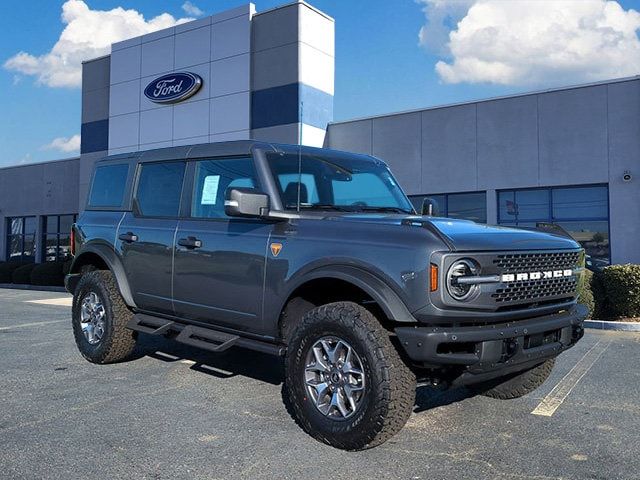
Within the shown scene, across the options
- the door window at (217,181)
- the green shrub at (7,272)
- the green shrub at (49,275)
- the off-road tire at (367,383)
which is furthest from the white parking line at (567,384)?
the green shrub at (7,272)

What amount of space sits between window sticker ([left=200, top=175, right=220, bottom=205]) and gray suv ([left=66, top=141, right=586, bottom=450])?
13 millimetres

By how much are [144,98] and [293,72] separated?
24.5ft

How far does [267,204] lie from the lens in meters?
4.14

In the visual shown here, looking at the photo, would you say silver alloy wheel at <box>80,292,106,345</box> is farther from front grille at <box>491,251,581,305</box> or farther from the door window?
front grille at <box>491,251,581,305</box>

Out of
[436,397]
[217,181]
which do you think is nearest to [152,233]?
[217,181]

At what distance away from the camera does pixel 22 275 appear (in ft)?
73.9

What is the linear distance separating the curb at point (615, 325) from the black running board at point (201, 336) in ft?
23.3

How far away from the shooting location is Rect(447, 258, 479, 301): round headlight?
3355 mm

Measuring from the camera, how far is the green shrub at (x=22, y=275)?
73.5 feet

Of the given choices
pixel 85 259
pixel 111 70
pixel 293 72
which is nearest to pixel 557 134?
pixel 293 72

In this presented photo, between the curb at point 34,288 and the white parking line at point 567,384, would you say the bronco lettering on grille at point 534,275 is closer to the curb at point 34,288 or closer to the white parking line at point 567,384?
the white parking line at point 567,384

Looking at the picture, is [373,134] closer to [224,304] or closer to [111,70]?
[111,70]

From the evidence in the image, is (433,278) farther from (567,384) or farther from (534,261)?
(567,384)

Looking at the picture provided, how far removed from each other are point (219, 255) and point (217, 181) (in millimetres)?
710
